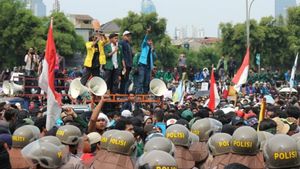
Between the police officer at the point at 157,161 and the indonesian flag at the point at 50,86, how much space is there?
3.72 m

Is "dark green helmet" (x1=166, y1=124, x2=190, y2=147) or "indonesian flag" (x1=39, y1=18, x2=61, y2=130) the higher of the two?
"indonesian flag" (x1=39, y1=18, x2=61, y2=130)

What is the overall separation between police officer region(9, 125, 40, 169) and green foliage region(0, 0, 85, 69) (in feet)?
130

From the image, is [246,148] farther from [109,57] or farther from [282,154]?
[109,57]

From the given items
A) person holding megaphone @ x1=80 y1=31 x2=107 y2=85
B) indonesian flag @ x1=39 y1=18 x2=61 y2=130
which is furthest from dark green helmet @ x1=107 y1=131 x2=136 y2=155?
person holding megaphone @ x1=80 y1=31 x2=107 y2=85

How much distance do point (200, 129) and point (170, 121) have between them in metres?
2.27

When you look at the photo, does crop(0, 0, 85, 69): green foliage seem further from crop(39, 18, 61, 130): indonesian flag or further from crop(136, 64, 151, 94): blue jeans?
crop(39, 18, 61, 130): indonesian flag

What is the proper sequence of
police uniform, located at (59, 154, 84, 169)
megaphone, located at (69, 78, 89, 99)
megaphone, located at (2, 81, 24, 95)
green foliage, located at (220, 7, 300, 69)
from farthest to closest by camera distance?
green foliage, located at (220, 7, 300, 69), megaphone, located at (2, 81, 24, 95), megaphone, located at (69, 78, 89, 99), police uniform, located at (59, 154, 84, 169)

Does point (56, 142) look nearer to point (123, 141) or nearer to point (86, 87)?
point (123, 141)

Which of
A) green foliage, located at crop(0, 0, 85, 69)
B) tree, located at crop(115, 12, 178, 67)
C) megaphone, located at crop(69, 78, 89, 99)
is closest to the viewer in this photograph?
megaphone, located at crop(69, 78, 89, 99)

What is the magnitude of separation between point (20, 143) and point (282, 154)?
2.57m

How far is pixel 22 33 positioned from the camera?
4856 centimetres

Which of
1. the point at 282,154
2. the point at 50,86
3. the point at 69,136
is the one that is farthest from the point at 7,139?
the point at 282,154

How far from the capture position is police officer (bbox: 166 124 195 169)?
20.3 feet

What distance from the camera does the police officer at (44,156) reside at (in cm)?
505
